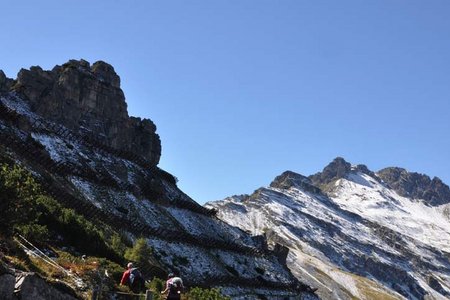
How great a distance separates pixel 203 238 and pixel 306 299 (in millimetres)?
24816

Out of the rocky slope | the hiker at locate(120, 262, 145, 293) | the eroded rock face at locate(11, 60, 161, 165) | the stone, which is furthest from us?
the eroded rock face at locate(11, 60, 161, 165)

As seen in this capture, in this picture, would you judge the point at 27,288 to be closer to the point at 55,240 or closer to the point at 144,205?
the point at 55,240

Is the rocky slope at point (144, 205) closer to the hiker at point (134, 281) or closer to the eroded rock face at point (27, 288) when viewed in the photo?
the hiker at point (134, 281)

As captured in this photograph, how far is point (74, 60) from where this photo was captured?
15825 cm

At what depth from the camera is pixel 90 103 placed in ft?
501

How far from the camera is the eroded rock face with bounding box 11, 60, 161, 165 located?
144 m

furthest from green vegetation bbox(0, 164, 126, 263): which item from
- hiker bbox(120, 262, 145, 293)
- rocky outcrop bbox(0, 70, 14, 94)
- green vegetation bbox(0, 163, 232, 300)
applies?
rocky outcrop bbox(0, 70, 14, 94)

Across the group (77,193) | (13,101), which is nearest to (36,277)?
(77,193)

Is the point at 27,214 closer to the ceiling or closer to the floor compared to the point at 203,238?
closer to the floor

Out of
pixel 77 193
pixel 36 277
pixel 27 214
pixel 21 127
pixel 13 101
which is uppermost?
pixel 13 101

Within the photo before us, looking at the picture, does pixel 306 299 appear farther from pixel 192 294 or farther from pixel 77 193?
pixel 192 294

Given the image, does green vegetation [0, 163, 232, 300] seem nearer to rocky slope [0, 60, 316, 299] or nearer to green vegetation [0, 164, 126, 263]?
green vegetation [0, 164, 126, 263]

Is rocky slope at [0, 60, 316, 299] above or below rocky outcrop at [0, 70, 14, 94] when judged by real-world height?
below

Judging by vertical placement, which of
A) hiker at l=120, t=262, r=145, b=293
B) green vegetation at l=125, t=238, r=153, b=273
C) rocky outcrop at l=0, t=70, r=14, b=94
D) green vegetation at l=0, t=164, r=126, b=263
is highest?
rocky outcrop at l=0, t=70, r=14, b=94
